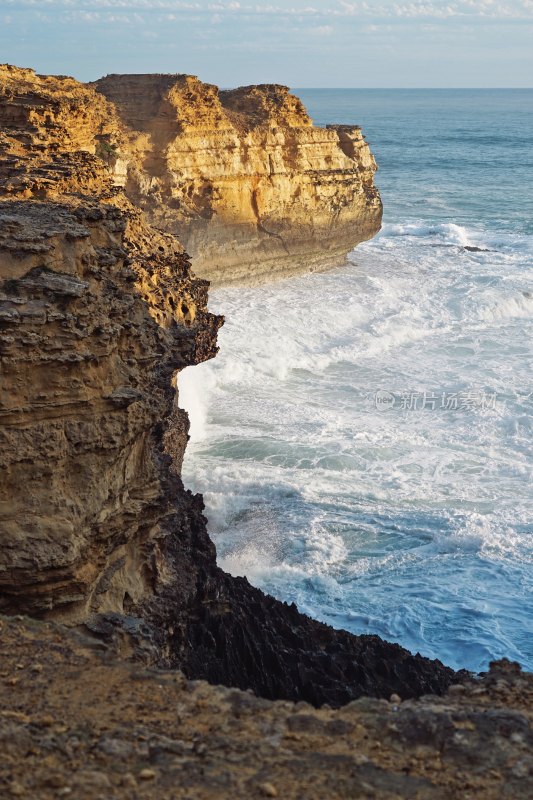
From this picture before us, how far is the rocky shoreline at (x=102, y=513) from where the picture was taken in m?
7.19

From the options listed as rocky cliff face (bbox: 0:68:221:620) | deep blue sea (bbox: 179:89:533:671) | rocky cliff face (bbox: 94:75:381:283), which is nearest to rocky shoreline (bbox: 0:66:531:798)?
rocky cliff face (bbox: 0:68:221:620)

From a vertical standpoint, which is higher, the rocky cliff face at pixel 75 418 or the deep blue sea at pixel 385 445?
the rocky cliff face at pixel 75 418

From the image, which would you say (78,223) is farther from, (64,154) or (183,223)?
(183,223)

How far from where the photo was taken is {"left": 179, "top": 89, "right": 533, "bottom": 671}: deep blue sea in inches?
504

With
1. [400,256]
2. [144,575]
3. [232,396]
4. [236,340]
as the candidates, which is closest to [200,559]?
[144,575]

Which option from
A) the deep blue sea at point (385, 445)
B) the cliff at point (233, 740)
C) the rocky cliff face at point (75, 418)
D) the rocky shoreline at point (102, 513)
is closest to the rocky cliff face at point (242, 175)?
the deep blue sea at point (385, 445)

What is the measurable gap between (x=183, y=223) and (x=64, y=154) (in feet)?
43.9

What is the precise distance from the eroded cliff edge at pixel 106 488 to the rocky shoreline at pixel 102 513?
0.02m

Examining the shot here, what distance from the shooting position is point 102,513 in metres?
7.80

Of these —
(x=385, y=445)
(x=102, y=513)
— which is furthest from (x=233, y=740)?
(x=385, y=445)

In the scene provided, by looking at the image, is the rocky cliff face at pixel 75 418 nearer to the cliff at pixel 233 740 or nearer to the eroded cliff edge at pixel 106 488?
the eroded cliff edge at pixel 106 488

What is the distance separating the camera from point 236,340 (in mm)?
23891

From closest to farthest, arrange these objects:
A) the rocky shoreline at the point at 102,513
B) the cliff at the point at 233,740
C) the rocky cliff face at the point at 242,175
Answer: the cliff at the point at 233,740 → the rocky shoreline at the point at 102,513 → the rocky cliff face at the point at 242,175

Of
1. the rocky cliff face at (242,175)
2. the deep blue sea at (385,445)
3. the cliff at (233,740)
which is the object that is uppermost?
the rocky cliff face at (242,175)
